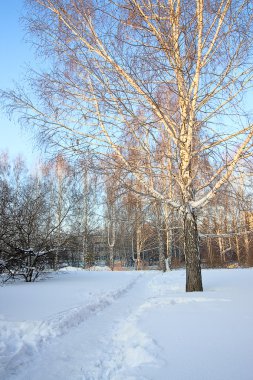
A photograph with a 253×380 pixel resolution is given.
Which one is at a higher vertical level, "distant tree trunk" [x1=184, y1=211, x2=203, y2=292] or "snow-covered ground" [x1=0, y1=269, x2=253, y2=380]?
"distant tree trunk" [x1=184, y1=211, x2=203, y2=292]

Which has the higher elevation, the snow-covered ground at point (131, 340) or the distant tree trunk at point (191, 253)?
the distant tree trunk at point (191, 253)

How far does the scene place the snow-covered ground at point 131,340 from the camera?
2.67 metres

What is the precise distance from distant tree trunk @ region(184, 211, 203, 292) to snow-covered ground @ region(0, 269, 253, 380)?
1.21 meters

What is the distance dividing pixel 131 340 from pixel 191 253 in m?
3.76

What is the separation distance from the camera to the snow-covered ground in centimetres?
267

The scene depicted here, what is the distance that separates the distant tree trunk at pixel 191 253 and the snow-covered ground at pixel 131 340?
1.21m

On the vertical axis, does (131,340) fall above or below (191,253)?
below

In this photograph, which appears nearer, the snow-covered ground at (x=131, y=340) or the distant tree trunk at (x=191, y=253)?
the snow-covered ground at (x=131, y=340)

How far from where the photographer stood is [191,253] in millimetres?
6977

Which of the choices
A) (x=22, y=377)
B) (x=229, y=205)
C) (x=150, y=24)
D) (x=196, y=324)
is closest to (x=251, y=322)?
(x=196, y=324)

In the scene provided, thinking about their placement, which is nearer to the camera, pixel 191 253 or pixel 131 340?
pixel 131 340

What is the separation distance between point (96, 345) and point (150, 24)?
5561 mm

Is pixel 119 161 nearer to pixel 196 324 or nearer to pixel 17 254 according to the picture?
pixel 196 324

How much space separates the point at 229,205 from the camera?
7.81 meters
